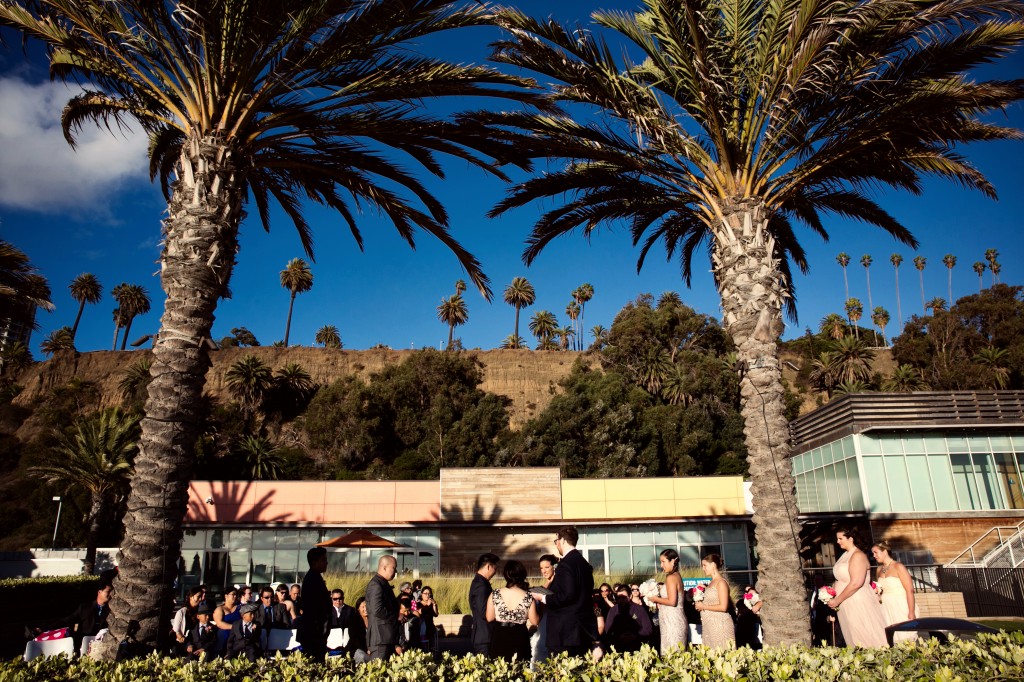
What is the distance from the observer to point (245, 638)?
847 cm

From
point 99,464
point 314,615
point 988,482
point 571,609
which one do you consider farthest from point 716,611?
point 99,464

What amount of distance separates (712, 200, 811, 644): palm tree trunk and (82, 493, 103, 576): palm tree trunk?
1098 inches

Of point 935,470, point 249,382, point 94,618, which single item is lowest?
point 94,618

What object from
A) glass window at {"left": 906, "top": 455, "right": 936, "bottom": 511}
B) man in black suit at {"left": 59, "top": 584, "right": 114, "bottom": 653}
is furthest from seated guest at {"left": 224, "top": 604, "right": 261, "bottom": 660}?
glass window at {"left": 906, "top": 455, "right": 936, "bottom": 511}

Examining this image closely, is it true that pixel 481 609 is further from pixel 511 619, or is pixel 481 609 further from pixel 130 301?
pixel 130 301

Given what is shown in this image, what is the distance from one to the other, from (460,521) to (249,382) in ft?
102

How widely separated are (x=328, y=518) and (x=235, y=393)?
1119 inches

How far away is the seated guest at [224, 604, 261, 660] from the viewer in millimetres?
8297

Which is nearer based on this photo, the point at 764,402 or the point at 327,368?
the point at 764,402

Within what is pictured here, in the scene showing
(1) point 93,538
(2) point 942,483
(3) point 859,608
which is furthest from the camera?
(1) point 93,538

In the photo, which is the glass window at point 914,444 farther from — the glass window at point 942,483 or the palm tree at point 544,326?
the palm tree at point 544,326

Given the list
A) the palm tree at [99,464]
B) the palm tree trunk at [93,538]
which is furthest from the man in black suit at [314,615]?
the palm tree at [99,464]

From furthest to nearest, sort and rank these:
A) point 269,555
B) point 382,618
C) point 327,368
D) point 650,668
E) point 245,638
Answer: point 327,368
point 269,555
point 245,638
point 382,618
point 650,668

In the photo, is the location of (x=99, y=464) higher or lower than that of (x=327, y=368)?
lower
